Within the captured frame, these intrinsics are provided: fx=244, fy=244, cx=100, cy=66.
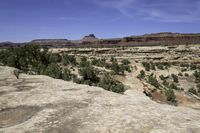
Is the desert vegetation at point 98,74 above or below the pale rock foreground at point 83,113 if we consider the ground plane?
below

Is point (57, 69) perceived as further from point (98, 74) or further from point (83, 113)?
point (83, 113)

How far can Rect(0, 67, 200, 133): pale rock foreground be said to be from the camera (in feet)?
21.9

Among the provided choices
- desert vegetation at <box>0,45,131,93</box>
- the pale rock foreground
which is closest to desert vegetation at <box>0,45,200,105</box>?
desert vegetation at <box>0,45,131,93</box>

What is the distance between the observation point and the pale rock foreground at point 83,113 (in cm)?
668

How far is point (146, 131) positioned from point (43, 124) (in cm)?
288

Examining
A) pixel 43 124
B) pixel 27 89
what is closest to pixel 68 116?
pixel 43 124

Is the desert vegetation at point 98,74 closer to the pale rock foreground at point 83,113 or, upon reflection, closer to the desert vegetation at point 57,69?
the desert vegetation at point 57,69

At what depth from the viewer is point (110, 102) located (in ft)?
30.1

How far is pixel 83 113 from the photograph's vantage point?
7.86m

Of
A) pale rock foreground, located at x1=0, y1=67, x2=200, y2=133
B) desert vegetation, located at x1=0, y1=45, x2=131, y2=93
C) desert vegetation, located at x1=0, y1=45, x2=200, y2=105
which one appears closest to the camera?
pale rock foreground, located at x1=0, y1=67, x2=200, y2=133

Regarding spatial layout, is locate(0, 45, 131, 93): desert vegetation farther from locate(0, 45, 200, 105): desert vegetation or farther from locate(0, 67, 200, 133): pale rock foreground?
locate(0, 67, 200, 133): pale rock foreground

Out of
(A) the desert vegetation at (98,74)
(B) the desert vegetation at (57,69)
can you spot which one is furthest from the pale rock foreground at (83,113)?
(B) the desert vegetation at (57,69)

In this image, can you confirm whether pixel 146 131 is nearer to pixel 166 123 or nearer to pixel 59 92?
pixel 166 123

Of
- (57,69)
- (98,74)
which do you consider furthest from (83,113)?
(98,74)
